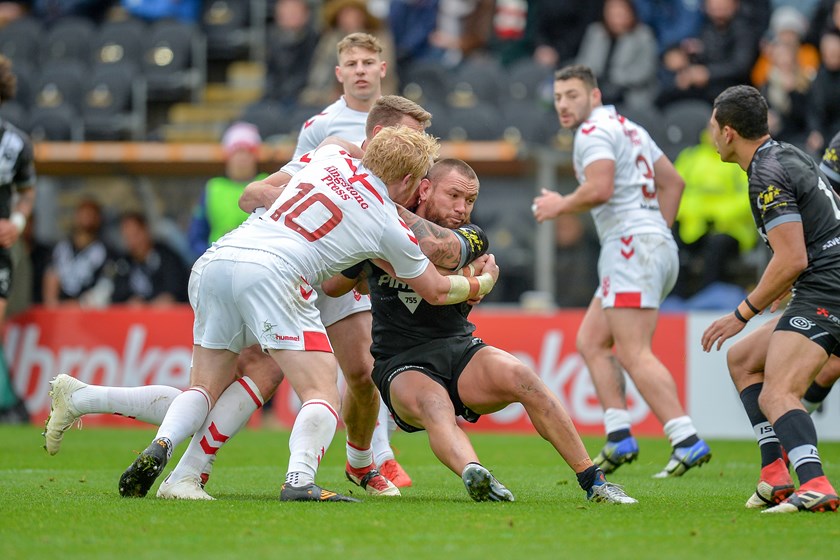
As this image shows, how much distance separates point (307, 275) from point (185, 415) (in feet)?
2.83

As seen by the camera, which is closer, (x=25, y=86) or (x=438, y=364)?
(x=438, y=364)

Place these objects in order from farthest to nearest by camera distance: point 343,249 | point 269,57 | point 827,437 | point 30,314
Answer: point 269,57
point 30,314
point 827,437
point 343,249

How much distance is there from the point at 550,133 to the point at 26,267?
227 inches

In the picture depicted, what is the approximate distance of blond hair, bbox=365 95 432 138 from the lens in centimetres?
644

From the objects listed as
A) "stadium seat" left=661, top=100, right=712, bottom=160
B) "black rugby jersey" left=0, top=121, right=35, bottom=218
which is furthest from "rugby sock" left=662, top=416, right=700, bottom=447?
"stadium seat" left=661, top=100, right=712, bottom=160

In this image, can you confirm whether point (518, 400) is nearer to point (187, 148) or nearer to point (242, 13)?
point (187, 148)

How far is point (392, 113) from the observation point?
21.1ft

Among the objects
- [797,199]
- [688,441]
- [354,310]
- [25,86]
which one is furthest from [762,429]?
[25,86]

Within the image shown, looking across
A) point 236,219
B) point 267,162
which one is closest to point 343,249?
point 236,219

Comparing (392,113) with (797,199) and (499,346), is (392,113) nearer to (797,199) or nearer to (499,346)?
(797,199)

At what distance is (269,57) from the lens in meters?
16.3

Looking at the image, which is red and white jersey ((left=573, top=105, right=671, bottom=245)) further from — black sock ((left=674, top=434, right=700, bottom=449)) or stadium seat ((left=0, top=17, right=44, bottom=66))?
stadium seat ((left=0, top=17, right=44, bottom=66))

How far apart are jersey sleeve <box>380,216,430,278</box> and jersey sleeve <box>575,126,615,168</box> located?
296 cm

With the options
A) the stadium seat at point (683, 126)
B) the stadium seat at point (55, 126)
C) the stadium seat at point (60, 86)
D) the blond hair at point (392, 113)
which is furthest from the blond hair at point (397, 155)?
the stadium seat at point (60, 86)
